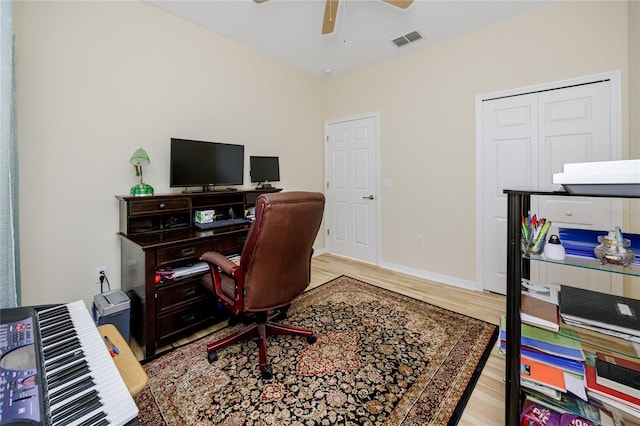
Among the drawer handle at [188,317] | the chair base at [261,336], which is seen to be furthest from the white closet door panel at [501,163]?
the drawer handle at [188,317]

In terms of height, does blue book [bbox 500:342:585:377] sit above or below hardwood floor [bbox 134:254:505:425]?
above

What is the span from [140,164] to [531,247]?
110 inches

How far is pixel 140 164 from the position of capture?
90.2 inches

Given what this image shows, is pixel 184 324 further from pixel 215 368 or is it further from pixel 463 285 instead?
pixel 463 285

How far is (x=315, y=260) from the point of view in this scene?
159 inches

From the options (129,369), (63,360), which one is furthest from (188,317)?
(63,360)

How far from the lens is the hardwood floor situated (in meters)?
1.44

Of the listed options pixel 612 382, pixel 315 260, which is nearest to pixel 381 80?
pixel 315 260

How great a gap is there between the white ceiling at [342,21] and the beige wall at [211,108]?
0.15m

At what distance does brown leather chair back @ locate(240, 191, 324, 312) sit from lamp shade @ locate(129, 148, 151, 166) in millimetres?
1403

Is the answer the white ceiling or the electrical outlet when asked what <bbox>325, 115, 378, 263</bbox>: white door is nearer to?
the white ceiling

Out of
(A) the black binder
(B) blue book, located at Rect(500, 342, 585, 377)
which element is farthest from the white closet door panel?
(B) blue book, located at Rect(500, 342, 585, 377)

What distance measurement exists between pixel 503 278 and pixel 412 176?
4.91ft

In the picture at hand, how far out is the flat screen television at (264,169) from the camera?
10.8 ft
